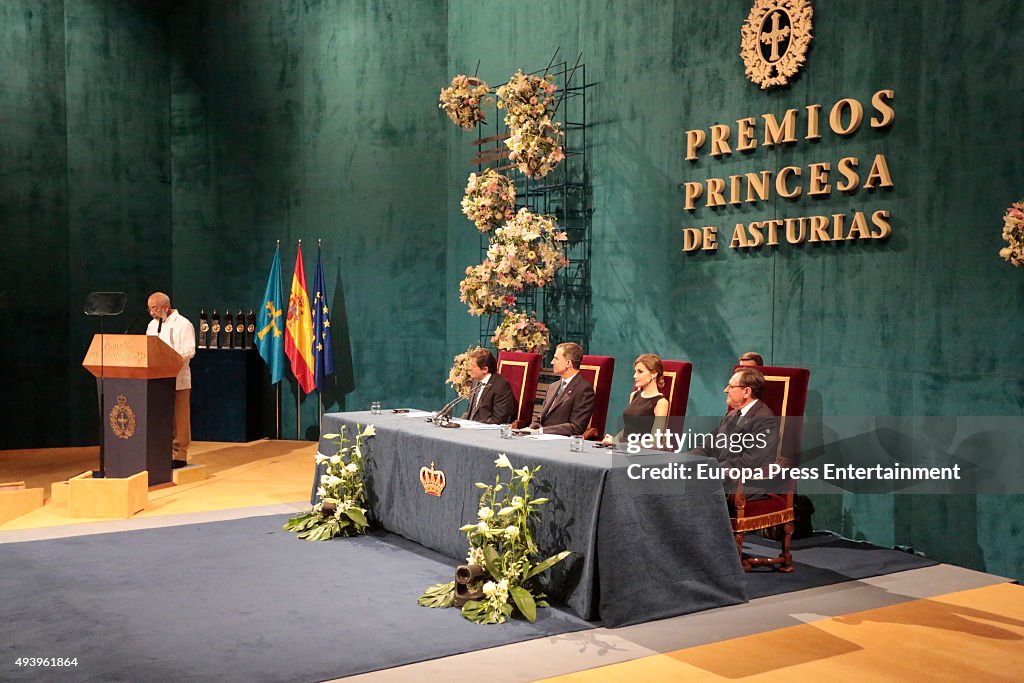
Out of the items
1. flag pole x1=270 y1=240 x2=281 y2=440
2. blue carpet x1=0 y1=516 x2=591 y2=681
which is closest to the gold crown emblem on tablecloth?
blue carpet x1=0 y1=516 x2=591 y2=681

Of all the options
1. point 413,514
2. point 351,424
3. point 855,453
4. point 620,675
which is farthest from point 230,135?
point 620,675

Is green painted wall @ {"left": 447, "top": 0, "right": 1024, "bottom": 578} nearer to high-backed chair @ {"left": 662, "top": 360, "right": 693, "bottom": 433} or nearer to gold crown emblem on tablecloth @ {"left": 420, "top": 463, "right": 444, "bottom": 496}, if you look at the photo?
high-backed chair @ {"left": 662, "top": 360, "right": 693, "bottom": 433}

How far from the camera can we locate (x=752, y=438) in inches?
196

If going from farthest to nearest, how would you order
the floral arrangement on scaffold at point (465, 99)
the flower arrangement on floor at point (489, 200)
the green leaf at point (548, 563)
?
the floral arrangement on scaffold at point (465, 99) < the flower arrangement on floor at point (489, 200) < the green leaf at point (548, 563)

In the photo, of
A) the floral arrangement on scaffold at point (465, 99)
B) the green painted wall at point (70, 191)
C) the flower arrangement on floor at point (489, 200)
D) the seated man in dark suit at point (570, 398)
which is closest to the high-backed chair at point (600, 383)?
the seated man in dark suit at point (570, 398)

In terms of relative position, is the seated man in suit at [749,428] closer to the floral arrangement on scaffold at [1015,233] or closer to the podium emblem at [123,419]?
the floral arrangement on scaffold at [1015,233]

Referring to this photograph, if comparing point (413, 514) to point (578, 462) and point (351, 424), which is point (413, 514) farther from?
point (578, 462)

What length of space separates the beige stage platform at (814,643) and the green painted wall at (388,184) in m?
0.99

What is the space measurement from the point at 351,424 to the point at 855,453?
3.08m

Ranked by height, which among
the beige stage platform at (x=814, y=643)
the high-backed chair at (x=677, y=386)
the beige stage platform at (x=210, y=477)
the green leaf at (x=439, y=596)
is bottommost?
Result: the beige stage platform at (x=210, y=477)

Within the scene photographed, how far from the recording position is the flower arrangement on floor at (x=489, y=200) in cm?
809

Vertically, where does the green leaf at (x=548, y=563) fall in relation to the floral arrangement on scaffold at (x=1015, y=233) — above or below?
below

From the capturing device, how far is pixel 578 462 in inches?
171

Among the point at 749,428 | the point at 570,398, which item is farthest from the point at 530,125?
the point at 749,428
